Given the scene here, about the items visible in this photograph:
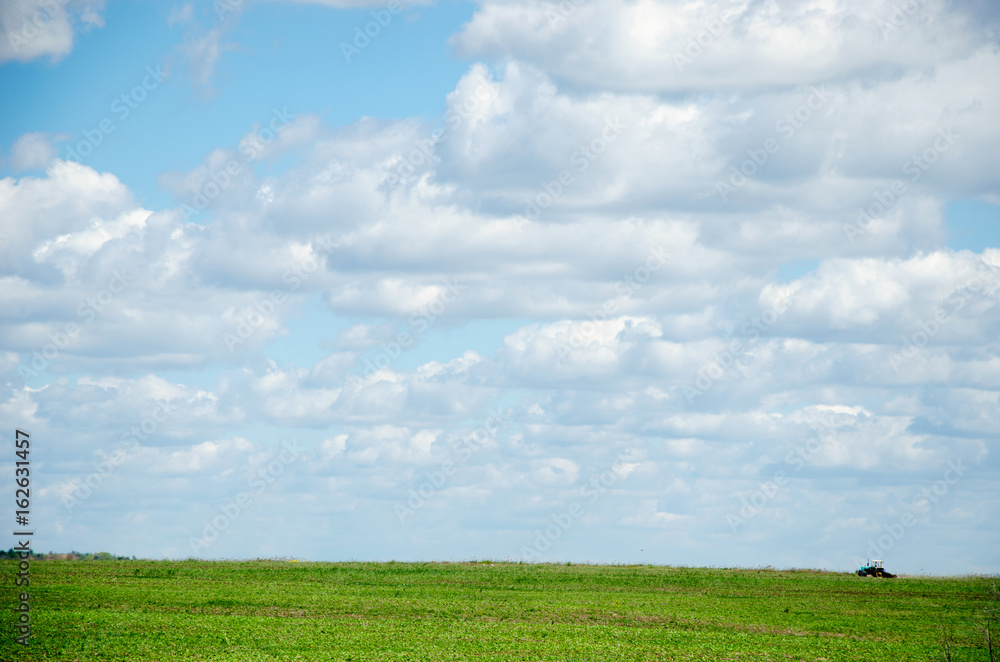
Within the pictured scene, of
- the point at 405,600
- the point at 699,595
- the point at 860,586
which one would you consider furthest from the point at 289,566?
the point at 860,586

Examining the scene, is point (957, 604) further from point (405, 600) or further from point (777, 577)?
point (405, 600)

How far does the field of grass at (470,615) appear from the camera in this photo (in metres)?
42.8

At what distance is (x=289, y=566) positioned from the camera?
91.2 m

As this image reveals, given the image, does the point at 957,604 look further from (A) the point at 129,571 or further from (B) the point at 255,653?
(A) the point at 129,571

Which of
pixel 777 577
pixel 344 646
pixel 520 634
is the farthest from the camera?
pixel 777 577

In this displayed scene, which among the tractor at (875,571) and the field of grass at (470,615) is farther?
the tractor at (875,571)

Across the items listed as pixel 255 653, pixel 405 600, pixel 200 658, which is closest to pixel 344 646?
pixel 255 653

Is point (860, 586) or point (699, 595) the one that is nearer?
point (699, 595)

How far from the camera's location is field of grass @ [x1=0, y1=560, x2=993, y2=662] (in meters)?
42.8

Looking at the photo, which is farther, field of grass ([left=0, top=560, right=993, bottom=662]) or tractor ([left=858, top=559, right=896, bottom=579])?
tractor ([left=858, top=559, right=896, bottom=579])

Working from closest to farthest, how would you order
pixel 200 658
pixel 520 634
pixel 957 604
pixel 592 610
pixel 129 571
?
pixel 200 658 → pixel 520 634 → pixel 592 610 → pixel 957 604 → pixel 129 571

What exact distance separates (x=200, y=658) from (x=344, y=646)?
23.4 ft

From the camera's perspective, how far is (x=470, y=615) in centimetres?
5591

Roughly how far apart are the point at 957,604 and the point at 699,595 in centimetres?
1885
